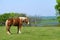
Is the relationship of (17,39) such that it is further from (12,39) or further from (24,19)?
(24,19)

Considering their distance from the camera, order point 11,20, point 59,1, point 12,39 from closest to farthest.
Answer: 1. point 12,39
2. point 11,20
3. point 59,1

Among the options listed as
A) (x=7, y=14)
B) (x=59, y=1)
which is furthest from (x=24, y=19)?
(x=7, y=14)

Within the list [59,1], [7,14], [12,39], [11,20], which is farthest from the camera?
[7,14]

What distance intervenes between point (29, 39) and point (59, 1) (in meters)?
36.6

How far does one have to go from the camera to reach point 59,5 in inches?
2000

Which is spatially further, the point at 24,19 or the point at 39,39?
the point at 24,19

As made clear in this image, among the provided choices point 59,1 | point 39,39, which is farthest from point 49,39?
point 59,1

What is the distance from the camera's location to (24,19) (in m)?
19.0

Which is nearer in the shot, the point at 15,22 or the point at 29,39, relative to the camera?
the point at 29,39

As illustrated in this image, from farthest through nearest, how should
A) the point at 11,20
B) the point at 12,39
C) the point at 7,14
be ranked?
the point at 7,14, the point at 11,20, the point at 12,39

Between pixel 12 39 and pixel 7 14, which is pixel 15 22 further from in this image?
pixel 7 14

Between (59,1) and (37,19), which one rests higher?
(59,1)

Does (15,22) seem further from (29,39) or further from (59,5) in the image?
(59,5)

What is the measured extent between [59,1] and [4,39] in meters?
36.8
